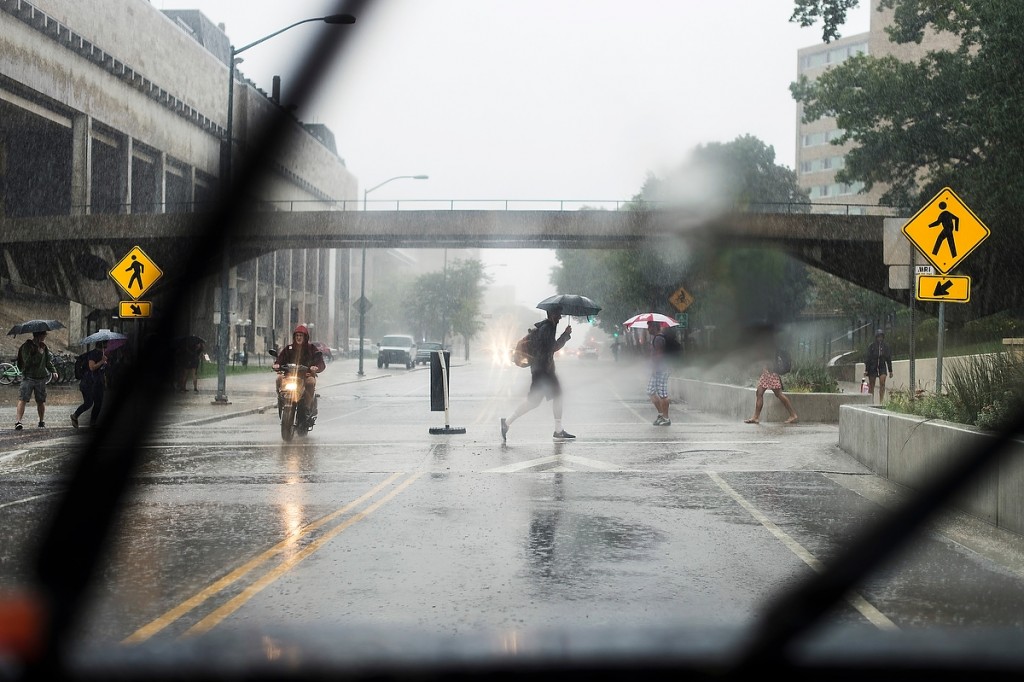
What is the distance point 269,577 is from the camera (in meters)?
6.58

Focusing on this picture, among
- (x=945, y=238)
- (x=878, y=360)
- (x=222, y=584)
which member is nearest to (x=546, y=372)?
(x=945, y=238)

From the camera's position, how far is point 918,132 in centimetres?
4575

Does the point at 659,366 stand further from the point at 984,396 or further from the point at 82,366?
the point at 984,396

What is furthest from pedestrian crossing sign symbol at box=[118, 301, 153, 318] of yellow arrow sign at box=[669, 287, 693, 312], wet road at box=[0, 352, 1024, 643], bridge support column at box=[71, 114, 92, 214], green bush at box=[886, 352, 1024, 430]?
bridge support column at box=[71, 114, 92, 214]

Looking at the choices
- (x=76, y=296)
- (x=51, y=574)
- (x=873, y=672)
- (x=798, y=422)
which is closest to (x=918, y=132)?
(x=798, y=422)

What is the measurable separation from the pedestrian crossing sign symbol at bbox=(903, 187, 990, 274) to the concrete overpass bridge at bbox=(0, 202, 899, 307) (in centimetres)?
3551

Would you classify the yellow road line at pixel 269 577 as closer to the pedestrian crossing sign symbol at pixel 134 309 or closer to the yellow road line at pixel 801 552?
the yellow road line at pixel 801 552

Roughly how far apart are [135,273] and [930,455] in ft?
51.8

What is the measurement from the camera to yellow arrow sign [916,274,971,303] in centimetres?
1412

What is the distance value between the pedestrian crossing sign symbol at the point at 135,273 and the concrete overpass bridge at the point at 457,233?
30.2 meters

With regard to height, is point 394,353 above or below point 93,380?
below

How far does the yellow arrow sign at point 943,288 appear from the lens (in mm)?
14117

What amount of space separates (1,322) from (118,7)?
702 inches

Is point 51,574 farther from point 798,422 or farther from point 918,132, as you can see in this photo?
point 918,132
